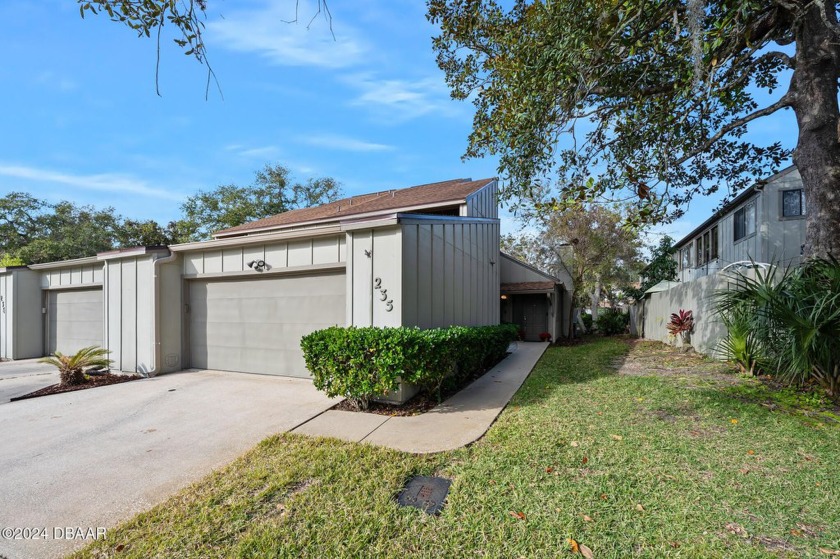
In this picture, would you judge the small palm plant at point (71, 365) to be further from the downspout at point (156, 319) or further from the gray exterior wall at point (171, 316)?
the gray exterior wall at point (171, 316)

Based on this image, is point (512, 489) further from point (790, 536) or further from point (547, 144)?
point (547, 144)

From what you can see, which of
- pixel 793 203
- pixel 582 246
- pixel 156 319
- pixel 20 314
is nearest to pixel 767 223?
pixel 793 203

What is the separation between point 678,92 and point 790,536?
606 centimetres

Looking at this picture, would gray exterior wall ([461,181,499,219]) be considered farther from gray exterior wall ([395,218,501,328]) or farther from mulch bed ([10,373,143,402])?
mulch bed ([10,373,143,402])

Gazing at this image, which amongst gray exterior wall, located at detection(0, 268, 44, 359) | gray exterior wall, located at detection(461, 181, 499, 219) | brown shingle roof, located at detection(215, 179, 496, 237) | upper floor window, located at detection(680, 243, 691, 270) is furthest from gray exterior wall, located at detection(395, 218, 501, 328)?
upper floor window, located at detection(680, 243, 691, 270)

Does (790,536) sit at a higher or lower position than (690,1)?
lower

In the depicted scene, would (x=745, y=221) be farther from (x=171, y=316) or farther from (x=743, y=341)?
(x=171, y=316)

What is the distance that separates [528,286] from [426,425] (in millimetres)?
11784

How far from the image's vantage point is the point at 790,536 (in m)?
2.30

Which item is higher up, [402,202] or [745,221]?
[402,202]

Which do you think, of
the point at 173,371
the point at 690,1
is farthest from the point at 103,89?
the point at 690,1

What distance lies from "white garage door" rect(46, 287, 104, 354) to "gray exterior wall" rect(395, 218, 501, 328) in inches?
389

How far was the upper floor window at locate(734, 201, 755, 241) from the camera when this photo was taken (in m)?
12.9

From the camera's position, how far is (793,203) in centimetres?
1175
